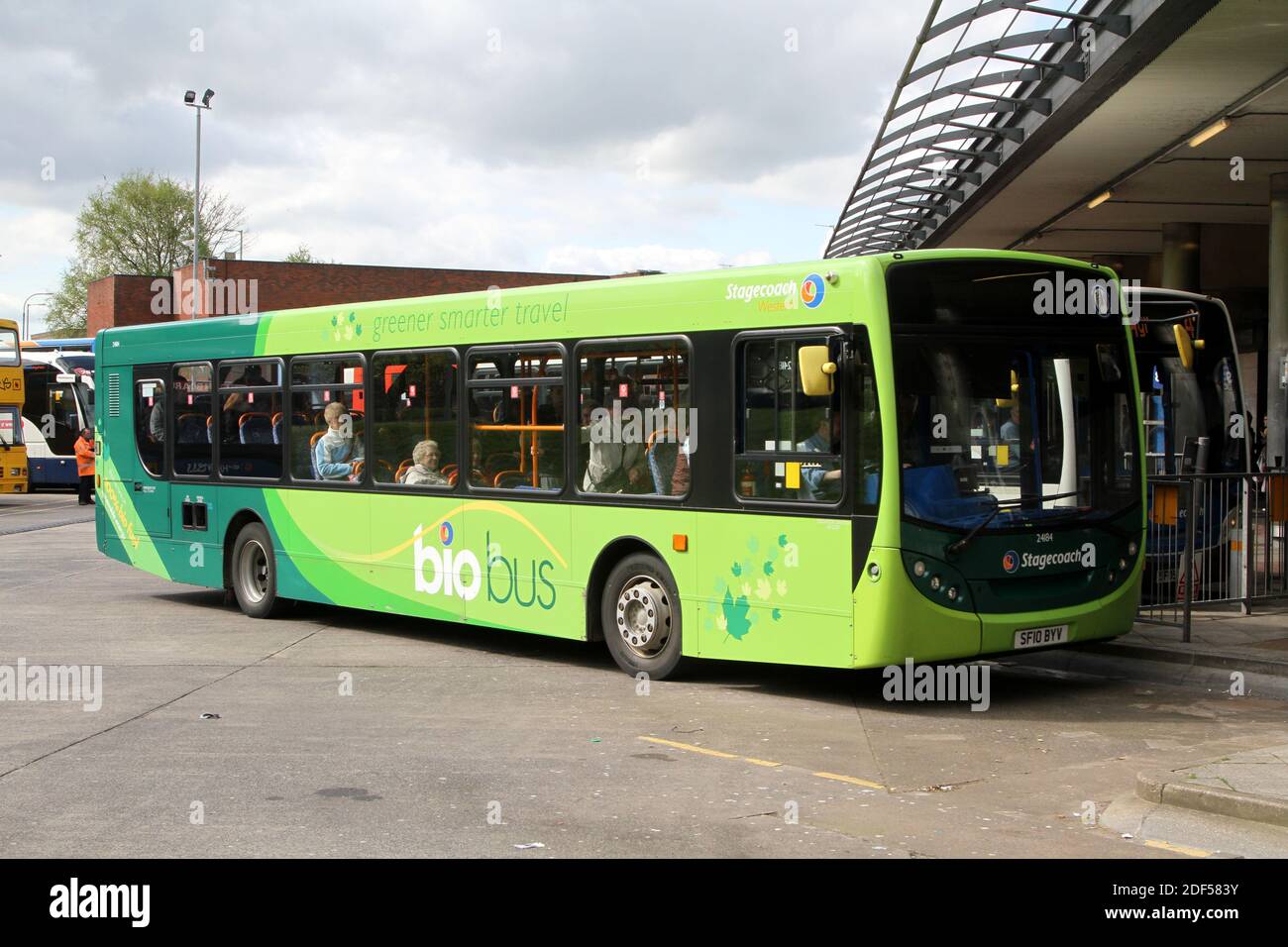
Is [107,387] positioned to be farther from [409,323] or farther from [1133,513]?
[1133,513]

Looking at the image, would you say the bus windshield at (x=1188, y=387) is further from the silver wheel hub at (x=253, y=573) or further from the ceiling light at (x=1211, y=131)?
the silver wheel hub at (x=253, y=573)

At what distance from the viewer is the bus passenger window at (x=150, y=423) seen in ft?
52.4

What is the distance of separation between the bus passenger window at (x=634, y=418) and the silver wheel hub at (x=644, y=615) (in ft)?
2.35

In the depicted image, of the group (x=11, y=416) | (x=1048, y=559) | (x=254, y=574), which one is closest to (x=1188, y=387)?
(x=1048, y=559)

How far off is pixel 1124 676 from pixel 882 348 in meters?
3.62

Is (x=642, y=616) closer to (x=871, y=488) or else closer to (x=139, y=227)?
(x=871, y=488)

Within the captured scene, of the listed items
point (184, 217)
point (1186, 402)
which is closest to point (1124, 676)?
point (1186, 402)

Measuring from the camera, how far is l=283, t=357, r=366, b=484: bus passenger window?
13500mm

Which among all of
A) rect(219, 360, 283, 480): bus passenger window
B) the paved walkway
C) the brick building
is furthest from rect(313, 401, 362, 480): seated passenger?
the brick building

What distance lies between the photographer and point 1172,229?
26.5 m

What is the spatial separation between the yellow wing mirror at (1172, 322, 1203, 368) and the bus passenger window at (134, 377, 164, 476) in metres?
10.7

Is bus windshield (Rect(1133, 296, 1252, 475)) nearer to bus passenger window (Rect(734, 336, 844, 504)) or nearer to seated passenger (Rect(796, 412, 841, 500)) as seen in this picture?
bus passenger window (Rect(734, 336, 844, 504))

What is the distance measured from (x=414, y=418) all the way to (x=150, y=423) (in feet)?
15.3

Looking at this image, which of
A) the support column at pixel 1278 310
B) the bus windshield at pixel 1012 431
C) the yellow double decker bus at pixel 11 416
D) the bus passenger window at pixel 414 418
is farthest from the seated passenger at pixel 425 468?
the yellow double decker bus at pixel 11 416
